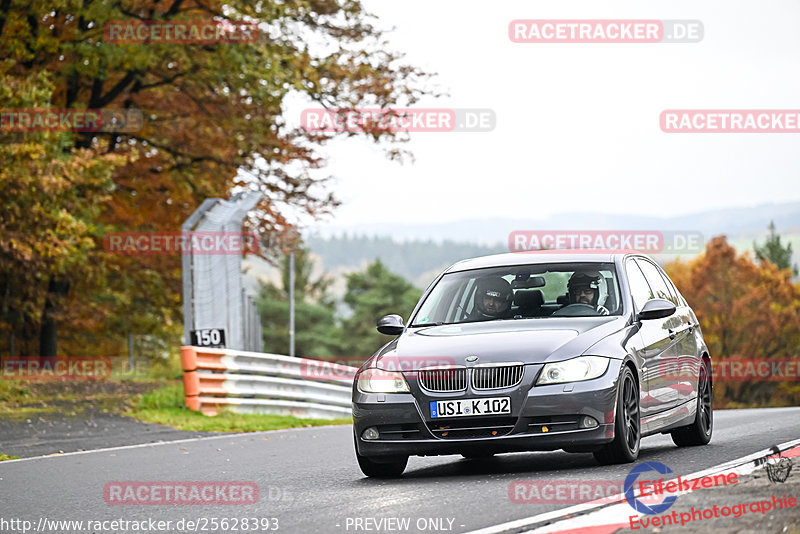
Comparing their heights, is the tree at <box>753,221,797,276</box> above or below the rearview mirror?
above

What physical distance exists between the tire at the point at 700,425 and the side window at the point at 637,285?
4.18 ft

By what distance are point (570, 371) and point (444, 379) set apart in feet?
2.86

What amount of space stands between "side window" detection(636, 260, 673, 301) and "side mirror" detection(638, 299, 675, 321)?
118 centimetres

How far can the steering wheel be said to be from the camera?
9.63 m

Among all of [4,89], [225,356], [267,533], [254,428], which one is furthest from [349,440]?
[4,89]

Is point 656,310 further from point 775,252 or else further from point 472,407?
point 775,252

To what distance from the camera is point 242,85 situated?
75.5 feet

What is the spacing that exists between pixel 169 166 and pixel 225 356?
10597mm

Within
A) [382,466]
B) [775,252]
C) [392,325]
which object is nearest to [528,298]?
[392,325]

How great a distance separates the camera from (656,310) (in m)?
9.53

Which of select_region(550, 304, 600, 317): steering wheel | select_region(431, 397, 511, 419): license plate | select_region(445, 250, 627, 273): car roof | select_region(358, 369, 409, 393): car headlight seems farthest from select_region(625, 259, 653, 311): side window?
select_region(358, 369, 409, 393): car headlight

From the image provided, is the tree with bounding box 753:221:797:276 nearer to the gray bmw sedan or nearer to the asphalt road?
the asphalt road

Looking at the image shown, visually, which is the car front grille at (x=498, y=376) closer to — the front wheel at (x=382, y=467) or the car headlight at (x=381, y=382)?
the car headlight at (x=381, y=382)

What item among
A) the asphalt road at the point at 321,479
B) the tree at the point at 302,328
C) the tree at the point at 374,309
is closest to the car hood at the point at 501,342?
the asphalt road at the point at 321,479
